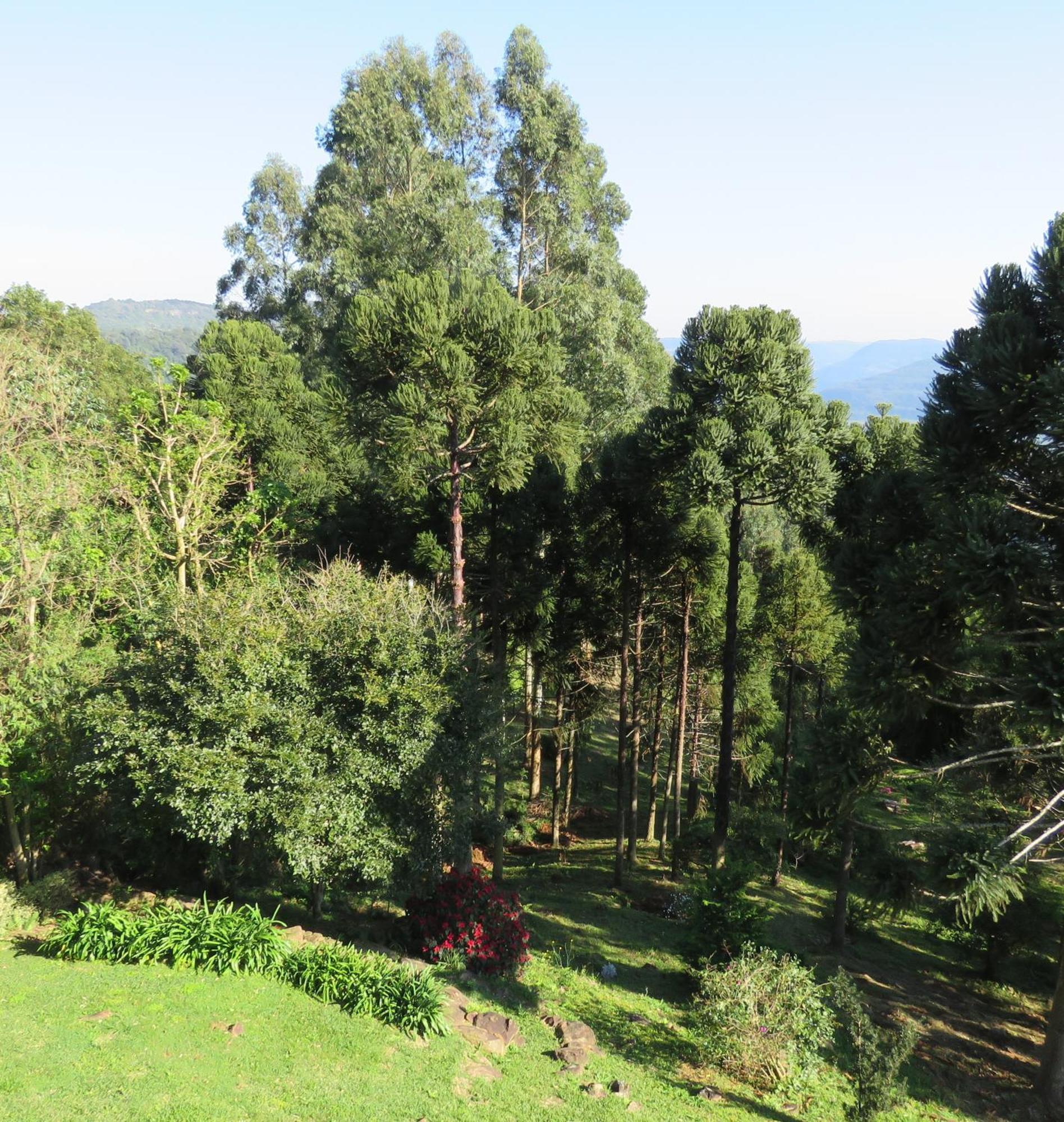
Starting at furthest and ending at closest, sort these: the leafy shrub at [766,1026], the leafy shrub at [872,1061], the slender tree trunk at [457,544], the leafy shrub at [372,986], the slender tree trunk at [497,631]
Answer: the slender tree trunk at [497,631] < the slender tree trunk at [457,544] < the leafy shrub at [766,1026] < the leafy shrub at [372,986] < the leafy shrub at [872,1061]

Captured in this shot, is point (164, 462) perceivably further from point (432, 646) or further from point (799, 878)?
point (799, 878)

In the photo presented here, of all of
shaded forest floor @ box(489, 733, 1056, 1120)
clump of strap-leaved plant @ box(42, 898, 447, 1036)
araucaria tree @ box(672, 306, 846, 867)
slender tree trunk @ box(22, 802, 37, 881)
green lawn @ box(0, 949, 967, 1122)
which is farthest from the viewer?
araucaria tree @ box(672, 306, 846, 867)

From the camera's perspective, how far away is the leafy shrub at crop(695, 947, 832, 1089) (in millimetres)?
9984

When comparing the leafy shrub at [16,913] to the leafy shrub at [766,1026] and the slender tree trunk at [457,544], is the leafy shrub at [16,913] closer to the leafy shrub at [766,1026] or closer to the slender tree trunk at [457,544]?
the slender tree trunk at [457,544]

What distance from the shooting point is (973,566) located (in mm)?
9578

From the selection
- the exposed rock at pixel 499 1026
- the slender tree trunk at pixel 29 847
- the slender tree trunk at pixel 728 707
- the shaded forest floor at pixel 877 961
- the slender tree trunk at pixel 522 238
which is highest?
the slender tree trunk at pixel 522 238

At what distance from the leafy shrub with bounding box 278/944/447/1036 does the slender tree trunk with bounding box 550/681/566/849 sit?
1094cm

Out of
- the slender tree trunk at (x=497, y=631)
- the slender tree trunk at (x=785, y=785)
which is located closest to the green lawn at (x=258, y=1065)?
the slender tree trunk at (x=497, y=631)

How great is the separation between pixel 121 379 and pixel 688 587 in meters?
44.2

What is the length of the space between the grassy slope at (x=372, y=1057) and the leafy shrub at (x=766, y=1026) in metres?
0.31

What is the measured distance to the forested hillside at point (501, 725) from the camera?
30.5ft

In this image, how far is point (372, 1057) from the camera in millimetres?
8523

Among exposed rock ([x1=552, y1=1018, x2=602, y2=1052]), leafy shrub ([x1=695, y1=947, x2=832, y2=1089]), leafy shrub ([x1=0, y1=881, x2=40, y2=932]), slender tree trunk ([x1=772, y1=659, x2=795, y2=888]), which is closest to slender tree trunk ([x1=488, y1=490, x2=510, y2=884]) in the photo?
exposed rock ([x1=552, y1=1018, x2=602, y2=1052])

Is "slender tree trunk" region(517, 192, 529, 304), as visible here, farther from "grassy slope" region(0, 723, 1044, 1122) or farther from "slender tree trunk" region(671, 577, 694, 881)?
"grassy slope" region(0, 723, 1044, 1122)
